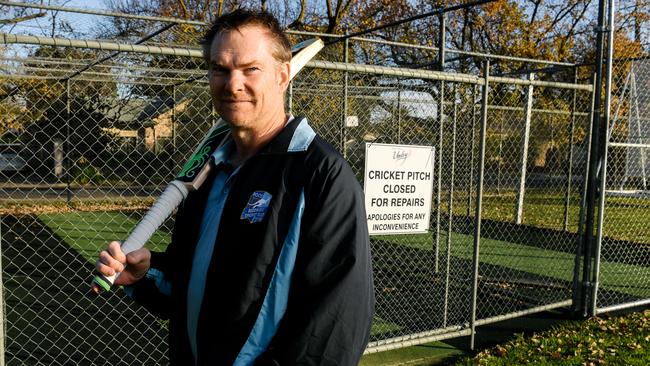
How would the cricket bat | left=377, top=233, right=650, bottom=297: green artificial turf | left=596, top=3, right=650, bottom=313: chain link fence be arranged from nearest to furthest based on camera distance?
1. the cricket bat
2. left=596, top=3, right=650, bottom=313: chain link fence
3. left=377, top=233, right=650, bottom=297: green artificial turf

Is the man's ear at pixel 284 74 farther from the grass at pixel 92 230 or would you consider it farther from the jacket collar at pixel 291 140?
the grass at pixel 92 230

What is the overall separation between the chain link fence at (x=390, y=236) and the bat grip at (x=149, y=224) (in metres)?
1.84

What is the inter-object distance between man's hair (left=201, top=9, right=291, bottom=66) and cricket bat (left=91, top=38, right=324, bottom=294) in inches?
5.2

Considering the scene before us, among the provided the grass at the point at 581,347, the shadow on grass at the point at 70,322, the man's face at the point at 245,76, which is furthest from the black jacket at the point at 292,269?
the grass at the point at 581,347

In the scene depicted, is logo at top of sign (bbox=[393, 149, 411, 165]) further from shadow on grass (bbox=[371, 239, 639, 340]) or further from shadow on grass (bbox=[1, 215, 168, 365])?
shadow on grass (bbox=[1, 215, 168, 365])

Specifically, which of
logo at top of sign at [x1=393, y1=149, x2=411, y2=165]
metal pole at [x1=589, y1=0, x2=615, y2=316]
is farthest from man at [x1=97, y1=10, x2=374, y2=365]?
metal pole at [x1=589, y1=0, x2=615, y2=316]

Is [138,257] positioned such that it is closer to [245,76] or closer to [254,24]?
[245,76]

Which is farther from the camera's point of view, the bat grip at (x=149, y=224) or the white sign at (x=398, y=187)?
the white sign at (x=398, y=187)

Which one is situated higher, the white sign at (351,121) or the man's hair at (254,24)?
the man's hair at (254,24)

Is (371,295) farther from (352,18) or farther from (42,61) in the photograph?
(352,18)

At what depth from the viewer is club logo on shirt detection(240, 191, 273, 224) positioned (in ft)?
5.50

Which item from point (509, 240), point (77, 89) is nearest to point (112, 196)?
point (77, 89)

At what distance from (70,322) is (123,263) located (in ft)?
16.7

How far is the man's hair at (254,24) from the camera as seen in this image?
1765 millimetres
